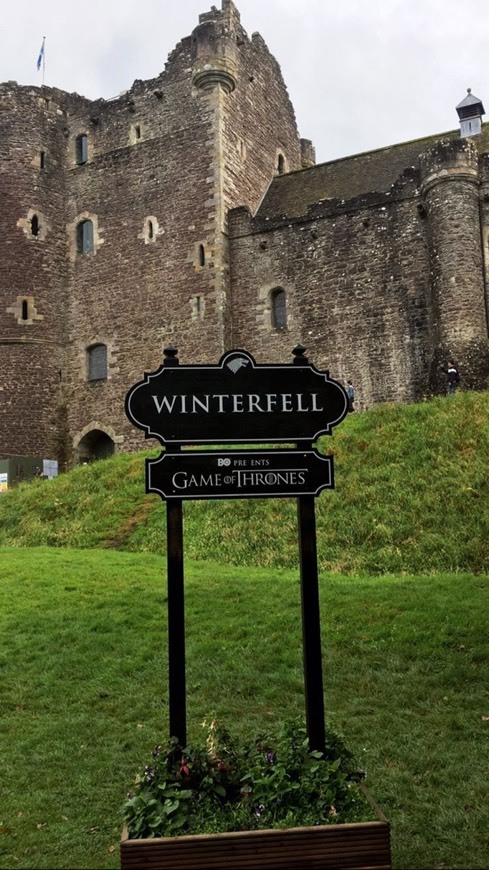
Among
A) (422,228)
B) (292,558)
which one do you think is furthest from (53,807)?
(422,228)

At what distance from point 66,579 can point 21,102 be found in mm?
25154

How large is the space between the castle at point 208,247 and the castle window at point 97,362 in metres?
0.06

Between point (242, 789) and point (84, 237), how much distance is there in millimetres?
30102

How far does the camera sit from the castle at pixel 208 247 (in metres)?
26.0

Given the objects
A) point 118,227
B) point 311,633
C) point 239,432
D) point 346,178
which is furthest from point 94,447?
point 311,633

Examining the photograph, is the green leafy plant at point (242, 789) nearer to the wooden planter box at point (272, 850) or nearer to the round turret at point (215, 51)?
the wooden planter box at point (272, 850)

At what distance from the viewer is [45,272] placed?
1267 inches

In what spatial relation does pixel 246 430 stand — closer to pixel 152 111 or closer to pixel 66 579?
pixel 66 579

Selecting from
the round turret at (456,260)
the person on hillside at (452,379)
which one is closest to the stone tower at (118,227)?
the round turret at (456,260)

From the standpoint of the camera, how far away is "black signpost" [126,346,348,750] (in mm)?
5832

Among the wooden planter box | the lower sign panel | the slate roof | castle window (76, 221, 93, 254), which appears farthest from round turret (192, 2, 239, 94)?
the wooden planter box

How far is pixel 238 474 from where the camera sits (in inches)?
233

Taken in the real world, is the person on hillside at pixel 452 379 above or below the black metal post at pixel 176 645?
above

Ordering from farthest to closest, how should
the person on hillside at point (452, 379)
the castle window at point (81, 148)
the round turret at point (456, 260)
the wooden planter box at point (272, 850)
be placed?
the castle window at point (81, 148) < the round turret at point (456, 260) < the person on hillside at point (452, 379) < the wooden planter box at point (272, 850)
